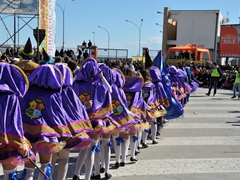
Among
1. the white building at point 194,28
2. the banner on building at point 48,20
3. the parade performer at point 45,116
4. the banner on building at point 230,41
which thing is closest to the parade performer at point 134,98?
the parade performer at point 45,116

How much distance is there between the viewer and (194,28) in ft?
181

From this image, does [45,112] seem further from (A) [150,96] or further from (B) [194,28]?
(B) [194,28]

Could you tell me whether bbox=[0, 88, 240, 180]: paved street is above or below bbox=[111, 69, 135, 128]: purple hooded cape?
below

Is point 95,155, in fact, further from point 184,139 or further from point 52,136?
point 184,139

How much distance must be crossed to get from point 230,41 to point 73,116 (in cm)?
3495

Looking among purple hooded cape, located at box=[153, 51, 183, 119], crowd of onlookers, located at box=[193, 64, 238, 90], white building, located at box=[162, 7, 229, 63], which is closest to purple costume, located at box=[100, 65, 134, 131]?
purple hooded cape, located at box=[153, 51, 183, 119]

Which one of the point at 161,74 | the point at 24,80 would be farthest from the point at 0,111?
the point at 161,74

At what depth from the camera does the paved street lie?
6.39 meters

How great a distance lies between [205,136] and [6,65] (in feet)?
23.0

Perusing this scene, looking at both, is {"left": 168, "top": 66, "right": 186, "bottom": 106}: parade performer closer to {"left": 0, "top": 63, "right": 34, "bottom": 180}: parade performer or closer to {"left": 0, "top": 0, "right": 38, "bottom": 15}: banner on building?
{"left": 0, "top": 63, "right": 34, "bottom": 180}: parade performer

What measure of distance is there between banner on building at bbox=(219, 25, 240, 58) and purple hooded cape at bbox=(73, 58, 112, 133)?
33.4 m

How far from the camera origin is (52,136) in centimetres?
423

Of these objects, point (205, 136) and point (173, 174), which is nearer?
point (173, 174)

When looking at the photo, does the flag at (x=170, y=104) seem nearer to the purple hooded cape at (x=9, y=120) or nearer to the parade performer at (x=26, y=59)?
the parade performer at (x=26, y=59)
